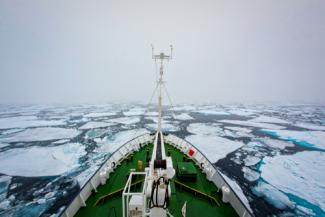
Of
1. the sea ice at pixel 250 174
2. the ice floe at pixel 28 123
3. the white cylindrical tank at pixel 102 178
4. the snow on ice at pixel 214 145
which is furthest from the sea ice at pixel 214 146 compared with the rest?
the ice floe at pixel 28 123

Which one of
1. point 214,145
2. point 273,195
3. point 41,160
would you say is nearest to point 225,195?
point 273,195

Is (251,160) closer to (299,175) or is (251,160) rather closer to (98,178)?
(299,175)

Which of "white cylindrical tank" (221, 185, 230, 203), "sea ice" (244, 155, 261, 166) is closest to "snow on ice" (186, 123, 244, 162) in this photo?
"sea ice" (244, 155, 261, 166)

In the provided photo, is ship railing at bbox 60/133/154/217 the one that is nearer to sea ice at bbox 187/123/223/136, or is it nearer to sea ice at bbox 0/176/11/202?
sea ice at bbox 0/176/11/202

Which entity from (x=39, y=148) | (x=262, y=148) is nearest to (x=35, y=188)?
(x=39, y=148)

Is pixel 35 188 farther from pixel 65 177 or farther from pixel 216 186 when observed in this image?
pixel 216 186
